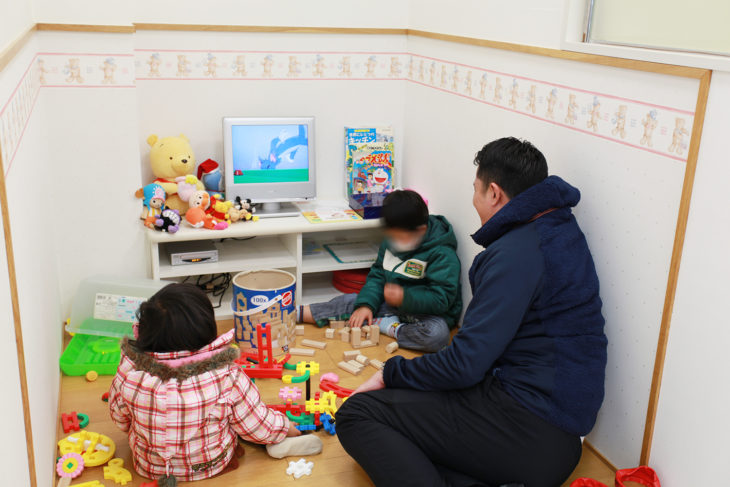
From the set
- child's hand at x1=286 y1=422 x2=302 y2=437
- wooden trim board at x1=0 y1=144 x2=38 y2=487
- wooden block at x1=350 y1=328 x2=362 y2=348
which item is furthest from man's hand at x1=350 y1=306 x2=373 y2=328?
wooden trim board at x1=0 y1=144 x2=38 y2=487

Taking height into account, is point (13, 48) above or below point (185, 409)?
above

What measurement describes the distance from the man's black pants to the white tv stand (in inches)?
44.7

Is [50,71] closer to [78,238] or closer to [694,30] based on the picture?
[78,238]

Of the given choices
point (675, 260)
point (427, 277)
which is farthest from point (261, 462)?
point (675, 260)

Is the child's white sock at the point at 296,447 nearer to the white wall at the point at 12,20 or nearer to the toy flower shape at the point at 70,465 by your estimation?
the toy flower shape at the point at 70,465

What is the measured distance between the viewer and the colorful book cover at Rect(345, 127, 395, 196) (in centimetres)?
334

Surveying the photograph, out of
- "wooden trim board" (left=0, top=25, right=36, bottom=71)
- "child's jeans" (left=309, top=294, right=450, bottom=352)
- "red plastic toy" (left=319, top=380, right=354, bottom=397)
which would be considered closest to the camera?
"wooden trim board" (left=0, top=25, right=36, bottom=71)

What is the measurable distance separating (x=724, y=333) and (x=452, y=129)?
154 cm

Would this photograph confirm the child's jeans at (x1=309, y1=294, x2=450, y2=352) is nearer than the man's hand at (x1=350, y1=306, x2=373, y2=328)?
Yes

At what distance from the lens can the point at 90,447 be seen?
2.10 metres

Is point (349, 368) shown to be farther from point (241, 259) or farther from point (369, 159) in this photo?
point (369, 159)

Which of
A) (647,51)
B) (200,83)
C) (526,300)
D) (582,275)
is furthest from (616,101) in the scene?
(200,83)

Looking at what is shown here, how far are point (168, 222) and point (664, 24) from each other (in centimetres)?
195

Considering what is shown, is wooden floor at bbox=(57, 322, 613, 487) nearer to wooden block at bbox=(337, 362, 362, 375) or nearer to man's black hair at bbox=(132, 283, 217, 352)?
wooden block at bbox=(337, 362, 362, 375)
